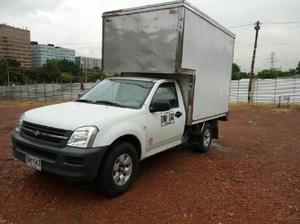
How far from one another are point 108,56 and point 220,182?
137 inches

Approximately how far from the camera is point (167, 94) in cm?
529

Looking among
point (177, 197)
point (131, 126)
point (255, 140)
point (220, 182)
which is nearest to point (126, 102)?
point (131, 126)

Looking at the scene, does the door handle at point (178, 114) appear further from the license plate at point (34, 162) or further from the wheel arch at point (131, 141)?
the license plate at point (34, 162)

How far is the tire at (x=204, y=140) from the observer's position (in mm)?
6605

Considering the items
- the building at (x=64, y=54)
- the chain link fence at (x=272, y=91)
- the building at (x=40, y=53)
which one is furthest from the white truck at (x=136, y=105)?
the building at (x=64, y=54)

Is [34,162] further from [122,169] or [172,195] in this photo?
[172,195]

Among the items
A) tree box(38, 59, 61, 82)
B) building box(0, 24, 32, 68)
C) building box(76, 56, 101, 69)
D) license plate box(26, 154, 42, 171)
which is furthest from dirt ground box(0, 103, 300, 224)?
building box(76, 56, 101, 69)

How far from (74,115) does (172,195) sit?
1.90 metres

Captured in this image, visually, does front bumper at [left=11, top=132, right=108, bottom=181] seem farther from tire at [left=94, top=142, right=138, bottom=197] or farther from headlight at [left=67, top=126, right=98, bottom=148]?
tire at [left=94, top=142, right=138, bottom=197]

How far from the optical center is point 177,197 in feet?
13.6

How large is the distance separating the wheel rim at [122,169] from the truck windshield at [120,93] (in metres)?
0.87

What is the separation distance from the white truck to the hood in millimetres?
14

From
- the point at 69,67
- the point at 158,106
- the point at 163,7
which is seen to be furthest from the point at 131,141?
the point at 69,67

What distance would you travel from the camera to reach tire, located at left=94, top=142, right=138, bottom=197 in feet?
12.4
